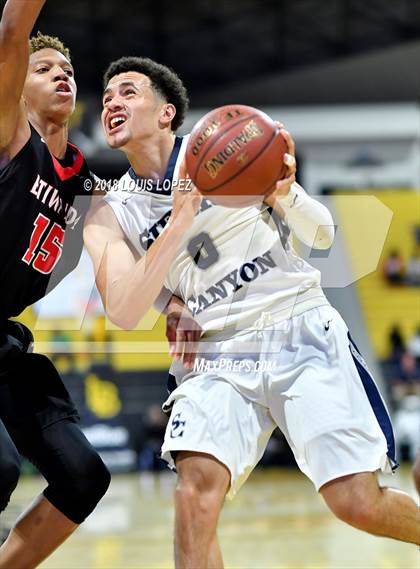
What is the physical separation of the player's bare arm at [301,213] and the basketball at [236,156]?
2.8 inches

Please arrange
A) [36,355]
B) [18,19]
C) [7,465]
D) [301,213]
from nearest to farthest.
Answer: [18,19] < [7,465] < [301,213] < [36,355]

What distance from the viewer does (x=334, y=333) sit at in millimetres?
3988

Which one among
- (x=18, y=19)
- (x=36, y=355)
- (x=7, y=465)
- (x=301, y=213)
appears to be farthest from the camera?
(x=36, y=355)

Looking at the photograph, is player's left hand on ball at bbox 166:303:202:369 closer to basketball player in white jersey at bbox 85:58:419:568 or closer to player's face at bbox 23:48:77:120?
basketball player in white jersey at bbox 85:58:419:568

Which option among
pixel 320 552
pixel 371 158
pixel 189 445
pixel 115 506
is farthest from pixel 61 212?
pixel 371 158

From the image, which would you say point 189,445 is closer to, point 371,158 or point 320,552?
point 320,552

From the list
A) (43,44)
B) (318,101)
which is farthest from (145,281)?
(318,101)

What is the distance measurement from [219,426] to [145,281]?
2.23 ft

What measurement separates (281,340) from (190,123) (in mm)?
16524

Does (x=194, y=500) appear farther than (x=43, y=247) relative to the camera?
No

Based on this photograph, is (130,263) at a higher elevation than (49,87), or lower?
lower

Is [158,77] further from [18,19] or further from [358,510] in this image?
[358,510]

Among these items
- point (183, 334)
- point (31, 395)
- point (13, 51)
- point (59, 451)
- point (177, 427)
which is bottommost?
point (59, 451)

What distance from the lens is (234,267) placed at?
406 centimetres
